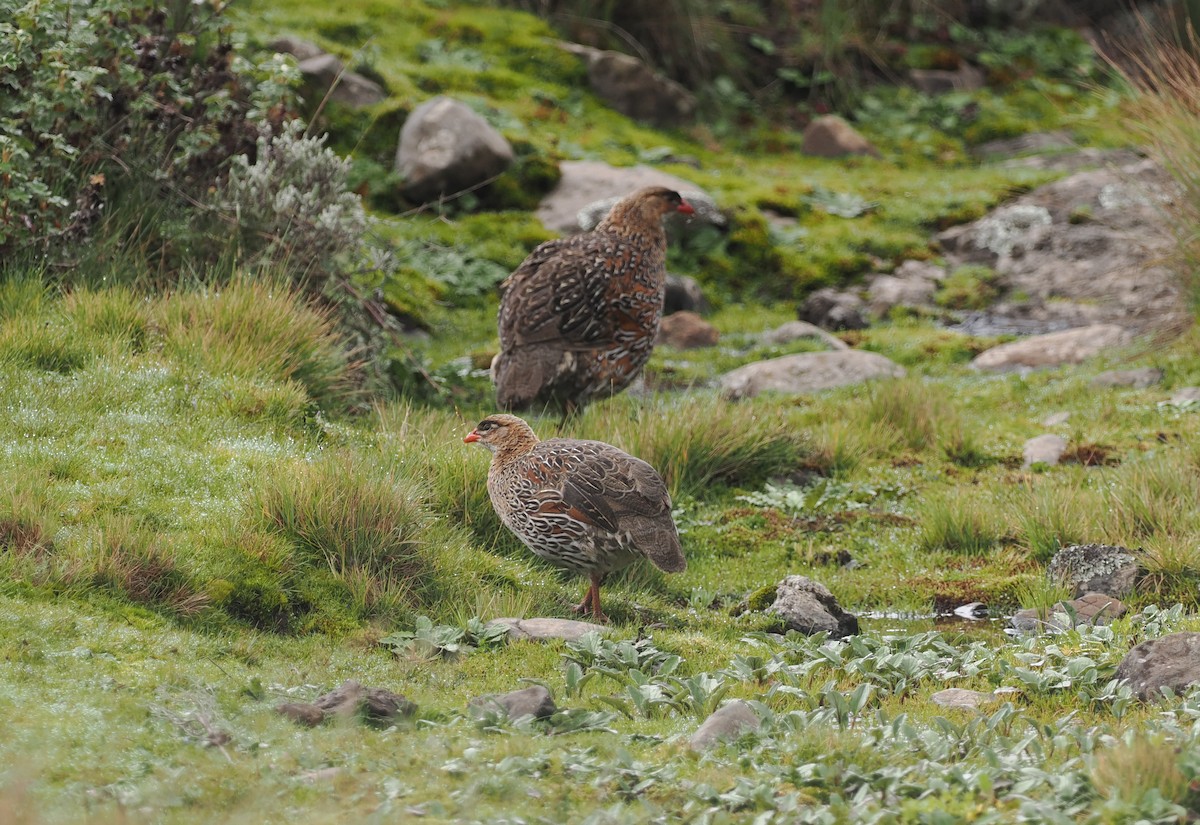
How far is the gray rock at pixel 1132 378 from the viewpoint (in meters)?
12.4

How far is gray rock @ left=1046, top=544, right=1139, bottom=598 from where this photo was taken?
806 cm

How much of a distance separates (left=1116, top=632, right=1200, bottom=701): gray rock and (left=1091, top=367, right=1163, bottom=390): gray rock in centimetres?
652

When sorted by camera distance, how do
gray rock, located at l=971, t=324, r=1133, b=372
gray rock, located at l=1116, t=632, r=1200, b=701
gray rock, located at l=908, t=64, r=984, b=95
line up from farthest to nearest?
gray rock, located at l=908, t=64, r=984, b=95
gray rock, located at l=971, t=324, r=1133, b=372
gray rock, located at l=1116, t=632, r=1200, b=701

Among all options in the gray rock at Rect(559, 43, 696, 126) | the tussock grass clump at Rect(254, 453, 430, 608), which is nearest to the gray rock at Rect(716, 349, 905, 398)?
the tussock grass clump at Rect(254, 453, 430, 608)

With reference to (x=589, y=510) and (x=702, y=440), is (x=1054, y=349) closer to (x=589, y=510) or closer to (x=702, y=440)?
(x=702, y=440)

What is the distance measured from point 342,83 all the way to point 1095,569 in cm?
1174

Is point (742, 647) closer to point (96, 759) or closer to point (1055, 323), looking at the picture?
point (96, 759)

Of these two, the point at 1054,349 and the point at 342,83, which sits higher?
the point at 342,83

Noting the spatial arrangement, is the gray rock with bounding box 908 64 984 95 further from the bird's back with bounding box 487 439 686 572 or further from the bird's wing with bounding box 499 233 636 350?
the bird's back with bounding box 487 439 686 572

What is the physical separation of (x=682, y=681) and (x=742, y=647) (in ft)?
3.91

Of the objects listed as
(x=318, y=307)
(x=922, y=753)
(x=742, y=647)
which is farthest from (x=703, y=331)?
(x=922, y=753)

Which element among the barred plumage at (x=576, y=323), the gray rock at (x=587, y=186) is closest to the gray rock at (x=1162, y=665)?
the barred plumage at (x=576, y=323)

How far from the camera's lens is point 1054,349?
1392 centimetres

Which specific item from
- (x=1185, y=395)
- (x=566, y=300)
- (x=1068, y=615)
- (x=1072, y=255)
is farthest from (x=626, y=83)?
(x=1068, y=615)
